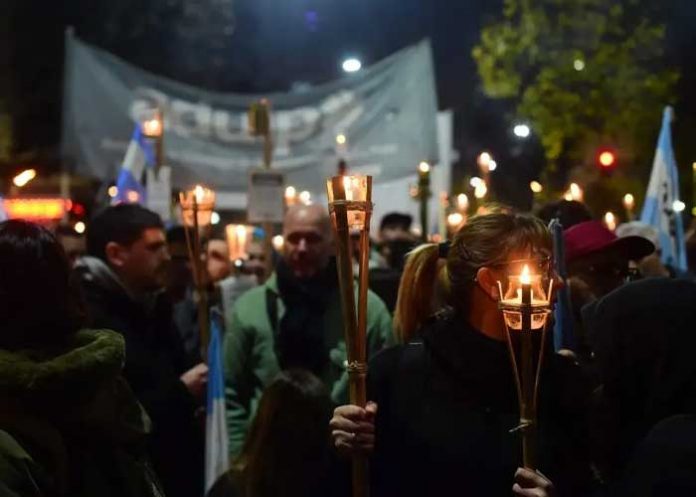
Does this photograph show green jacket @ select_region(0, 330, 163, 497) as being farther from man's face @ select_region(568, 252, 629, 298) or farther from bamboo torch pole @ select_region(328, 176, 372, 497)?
man's face @ select_region(568, 252, 629, 298)

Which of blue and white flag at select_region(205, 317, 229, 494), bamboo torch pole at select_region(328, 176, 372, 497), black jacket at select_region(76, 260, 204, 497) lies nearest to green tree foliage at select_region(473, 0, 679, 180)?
blue and white flag at select_region(205, 317, 229, 494)

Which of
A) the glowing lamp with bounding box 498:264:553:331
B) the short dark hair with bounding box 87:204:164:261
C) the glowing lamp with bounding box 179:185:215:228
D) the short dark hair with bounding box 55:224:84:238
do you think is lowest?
the glowing lamp with bounding box 498:264:553:331

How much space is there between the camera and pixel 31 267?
2.81 meters

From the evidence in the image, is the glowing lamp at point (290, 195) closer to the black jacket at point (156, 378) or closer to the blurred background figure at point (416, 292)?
the black jacket at point (156, 378)

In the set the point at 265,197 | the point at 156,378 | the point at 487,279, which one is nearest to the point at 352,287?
the point at 487,279

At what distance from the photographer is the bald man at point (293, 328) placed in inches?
230

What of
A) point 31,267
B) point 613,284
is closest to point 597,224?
point 613,284

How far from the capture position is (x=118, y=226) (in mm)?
5652

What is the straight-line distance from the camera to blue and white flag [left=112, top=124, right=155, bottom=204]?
918 centimetres

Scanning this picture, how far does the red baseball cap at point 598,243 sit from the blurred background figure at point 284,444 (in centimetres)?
136

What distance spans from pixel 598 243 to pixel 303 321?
162cm

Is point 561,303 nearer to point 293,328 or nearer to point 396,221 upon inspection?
point 293,328

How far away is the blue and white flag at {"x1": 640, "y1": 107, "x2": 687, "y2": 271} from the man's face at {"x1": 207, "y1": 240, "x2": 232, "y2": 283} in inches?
138

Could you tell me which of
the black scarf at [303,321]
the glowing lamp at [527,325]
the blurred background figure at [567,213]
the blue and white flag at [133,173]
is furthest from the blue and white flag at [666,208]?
the glowing lamp at [527,325]
